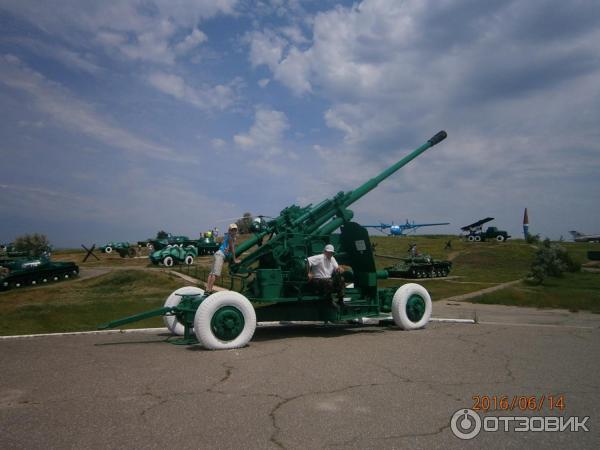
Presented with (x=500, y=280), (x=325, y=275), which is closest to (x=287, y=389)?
(x=325, y=275)

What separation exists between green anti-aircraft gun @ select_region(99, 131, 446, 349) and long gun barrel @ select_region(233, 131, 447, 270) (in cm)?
2

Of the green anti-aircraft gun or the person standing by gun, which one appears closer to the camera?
the green anti-aircraft gun

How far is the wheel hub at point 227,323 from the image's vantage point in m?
6.61

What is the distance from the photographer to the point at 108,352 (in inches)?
253

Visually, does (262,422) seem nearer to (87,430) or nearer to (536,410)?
(87,430)

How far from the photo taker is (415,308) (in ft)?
28.5

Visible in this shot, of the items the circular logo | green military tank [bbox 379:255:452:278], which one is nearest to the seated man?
the circular logo

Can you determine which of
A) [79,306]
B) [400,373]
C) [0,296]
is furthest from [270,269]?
[0,296]

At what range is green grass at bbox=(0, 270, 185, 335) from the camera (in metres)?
10.3

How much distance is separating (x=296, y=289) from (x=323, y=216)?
1.61 m

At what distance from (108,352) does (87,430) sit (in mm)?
3049

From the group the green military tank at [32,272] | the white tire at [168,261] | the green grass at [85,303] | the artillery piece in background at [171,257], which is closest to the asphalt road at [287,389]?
the green grass at [85,303]

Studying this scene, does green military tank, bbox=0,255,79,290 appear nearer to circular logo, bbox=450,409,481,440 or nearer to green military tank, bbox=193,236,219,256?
green military tank, bbox=193,236,219,256
